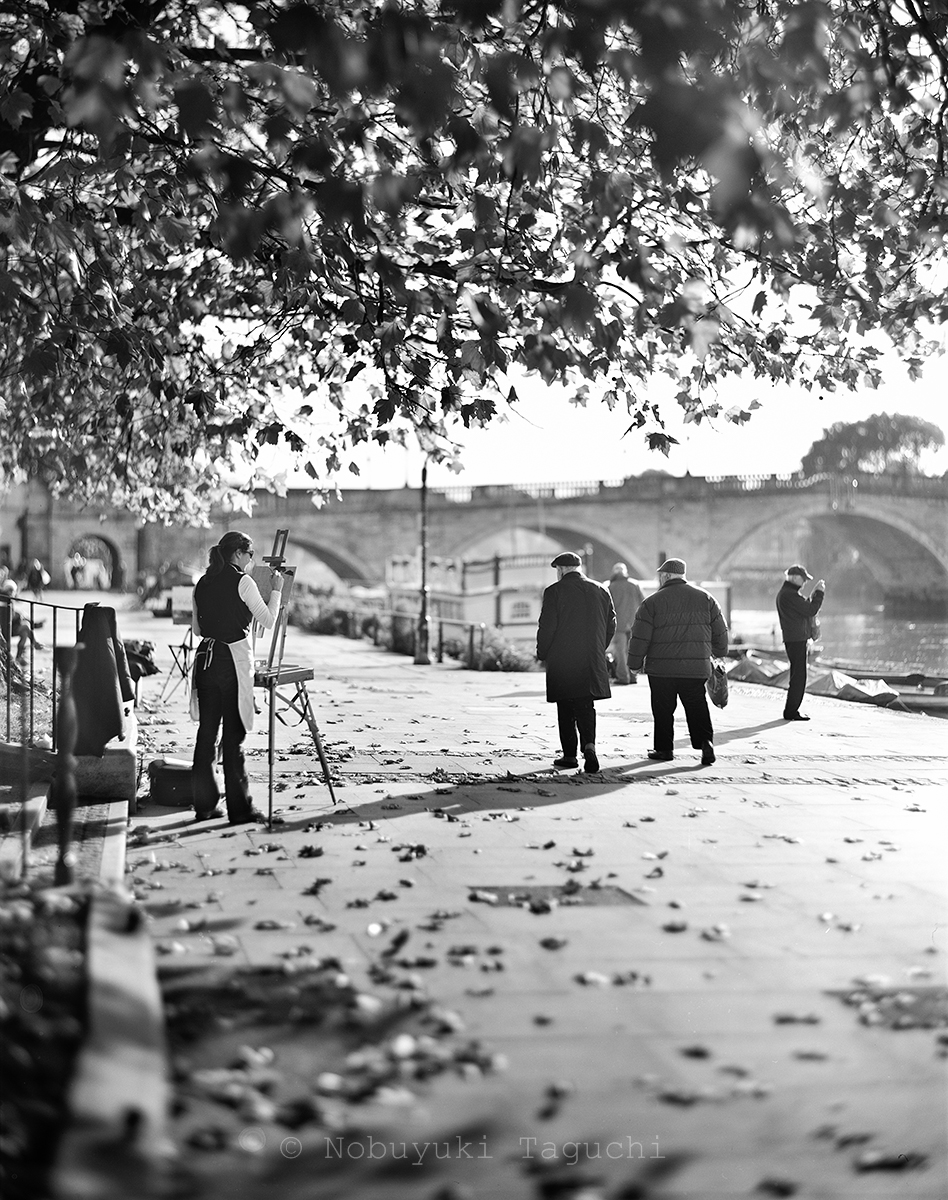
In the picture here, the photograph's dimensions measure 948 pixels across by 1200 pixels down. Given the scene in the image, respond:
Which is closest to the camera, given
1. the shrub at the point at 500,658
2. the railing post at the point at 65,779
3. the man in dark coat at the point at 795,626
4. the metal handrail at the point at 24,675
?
the railing post at the point at 65,779

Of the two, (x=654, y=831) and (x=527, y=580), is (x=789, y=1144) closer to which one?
(x=654, y=831)

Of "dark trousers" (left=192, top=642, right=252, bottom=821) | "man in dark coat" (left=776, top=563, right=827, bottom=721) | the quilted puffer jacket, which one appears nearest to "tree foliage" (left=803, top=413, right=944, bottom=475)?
"man in dark coat" (left=776, top=563, right=827, bottom=721)

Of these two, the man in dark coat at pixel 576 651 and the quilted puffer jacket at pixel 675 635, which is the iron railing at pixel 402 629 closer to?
the quilted puffer jacket at pixel 675 635

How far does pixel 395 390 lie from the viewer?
877cm

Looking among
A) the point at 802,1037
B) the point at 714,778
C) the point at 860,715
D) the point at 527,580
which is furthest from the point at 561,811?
the point at 527,580

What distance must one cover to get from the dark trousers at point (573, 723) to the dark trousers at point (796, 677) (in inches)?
181

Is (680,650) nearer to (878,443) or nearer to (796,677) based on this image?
(796,677)

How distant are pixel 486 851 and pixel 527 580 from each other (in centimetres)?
3306

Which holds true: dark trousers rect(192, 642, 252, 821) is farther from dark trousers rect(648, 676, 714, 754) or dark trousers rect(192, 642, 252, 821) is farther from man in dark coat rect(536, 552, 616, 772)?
dark trousers rect(648, 676, 714, 754)

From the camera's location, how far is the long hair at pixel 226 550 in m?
7.57

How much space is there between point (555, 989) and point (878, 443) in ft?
318

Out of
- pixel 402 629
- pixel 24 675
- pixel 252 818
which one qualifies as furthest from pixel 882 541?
pixel 252 818

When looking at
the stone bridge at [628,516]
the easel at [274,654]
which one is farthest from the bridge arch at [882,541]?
the easel at [274,654]

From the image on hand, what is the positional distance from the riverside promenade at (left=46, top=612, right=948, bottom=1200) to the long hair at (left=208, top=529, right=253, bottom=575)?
4.92 ft
